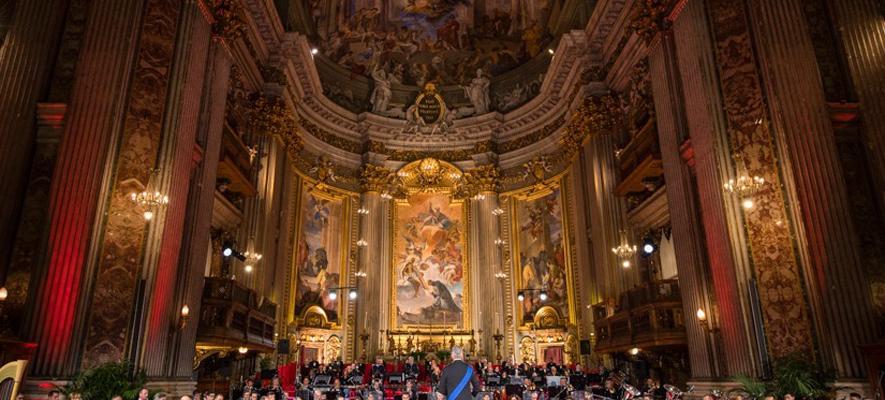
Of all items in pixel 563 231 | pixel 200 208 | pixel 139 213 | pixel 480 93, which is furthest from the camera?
pixel 480 93

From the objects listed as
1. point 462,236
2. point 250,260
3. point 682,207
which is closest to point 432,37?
point 462,236

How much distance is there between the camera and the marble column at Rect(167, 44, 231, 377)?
12414 mm

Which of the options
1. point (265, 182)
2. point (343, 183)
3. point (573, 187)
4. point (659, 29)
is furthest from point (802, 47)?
point (343, 183)

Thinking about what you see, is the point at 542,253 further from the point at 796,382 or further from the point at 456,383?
the point at 456,383

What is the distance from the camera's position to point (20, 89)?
1029 cm

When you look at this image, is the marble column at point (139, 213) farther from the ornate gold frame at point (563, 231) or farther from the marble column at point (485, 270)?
the marble column at point (485, 270)

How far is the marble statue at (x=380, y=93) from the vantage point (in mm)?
27984

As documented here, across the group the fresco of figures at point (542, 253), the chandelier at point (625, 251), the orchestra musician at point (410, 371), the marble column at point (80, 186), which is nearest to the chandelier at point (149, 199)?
the marble column at point (80, 186)

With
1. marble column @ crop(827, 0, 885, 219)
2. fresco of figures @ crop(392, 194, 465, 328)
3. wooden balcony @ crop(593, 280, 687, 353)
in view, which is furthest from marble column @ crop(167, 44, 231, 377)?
marble column @ crop(827, 0, 885, 219)

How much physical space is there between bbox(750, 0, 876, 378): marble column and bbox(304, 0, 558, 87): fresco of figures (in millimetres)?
16169

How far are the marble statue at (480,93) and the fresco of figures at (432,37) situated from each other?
0.80m

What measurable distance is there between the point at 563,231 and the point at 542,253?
1.63 m

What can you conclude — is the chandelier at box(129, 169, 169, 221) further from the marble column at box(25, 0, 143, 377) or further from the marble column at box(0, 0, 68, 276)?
the marble column at box(0, 0, 68, 276)

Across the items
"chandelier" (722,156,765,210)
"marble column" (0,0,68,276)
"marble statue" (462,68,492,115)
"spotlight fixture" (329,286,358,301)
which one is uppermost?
"marble statue" (462,68,492,115)
